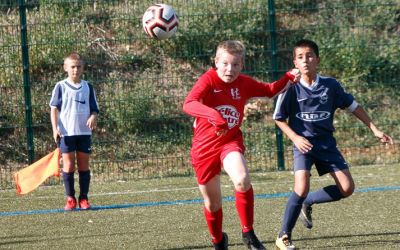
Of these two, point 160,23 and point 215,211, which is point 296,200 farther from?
point 160,23

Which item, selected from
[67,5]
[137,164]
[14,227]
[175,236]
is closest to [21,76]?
[67,5]

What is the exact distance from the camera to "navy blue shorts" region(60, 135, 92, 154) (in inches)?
405

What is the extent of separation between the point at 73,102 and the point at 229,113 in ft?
12.7

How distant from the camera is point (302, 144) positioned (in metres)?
7.13

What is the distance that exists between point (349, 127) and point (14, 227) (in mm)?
6896

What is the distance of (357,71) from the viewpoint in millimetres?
14508

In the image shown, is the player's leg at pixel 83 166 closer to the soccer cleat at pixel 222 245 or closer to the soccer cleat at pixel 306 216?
the soccer cleat at pixel 306 216

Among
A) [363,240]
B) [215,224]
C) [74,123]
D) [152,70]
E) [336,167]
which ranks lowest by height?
[363,240]

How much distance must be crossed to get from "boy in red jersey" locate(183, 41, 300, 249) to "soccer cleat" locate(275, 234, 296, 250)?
0.94 ft

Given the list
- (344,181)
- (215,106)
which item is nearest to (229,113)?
(215,106)

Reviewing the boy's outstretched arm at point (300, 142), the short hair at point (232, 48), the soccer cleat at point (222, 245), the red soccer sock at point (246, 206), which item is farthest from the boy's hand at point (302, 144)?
the soccer cleat at point (222, 245)

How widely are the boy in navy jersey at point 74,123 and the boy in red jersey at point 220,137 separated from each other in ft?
11.0

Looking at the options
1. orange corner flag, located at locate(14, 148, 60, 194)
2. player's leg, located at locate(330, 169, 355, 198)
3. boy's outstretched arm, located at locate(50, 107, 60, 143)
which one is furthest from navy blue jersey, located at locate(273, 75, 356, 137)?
orange corner flag, located at locate(14, 148, 60, 194)

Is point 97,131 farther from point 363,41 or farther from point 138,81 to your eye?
point 363,41
